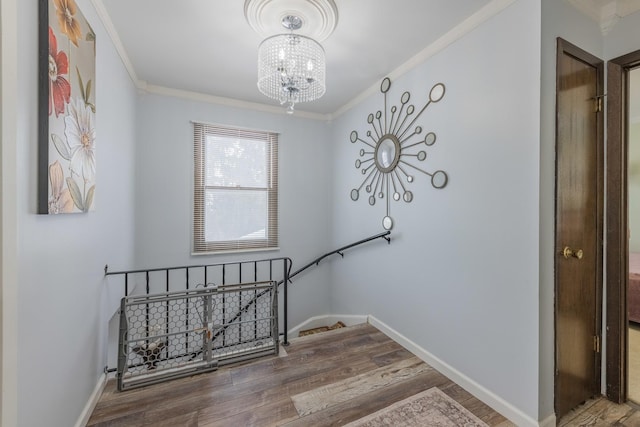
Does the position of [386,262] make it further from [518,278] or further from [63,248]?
[63,248]

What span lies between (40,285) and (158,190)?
197cm

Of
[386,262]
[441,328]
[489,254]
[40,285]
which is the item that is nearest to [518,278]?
[489,254]

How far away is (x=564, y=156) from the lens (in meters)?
1.57

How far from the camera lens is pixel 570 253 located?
5.23ft

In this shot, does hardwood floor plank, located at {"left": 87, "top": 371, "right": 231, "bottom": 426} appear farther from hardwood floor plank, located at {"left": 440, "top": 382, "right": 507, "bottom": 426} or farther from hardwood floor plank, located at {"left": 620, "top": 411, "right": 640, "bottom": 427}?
hardwood floor plank, located at {"left": 620, "top": 411, "right": 640, "bottom": 427}

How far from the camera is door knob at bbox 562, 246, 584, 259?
5.17 ft

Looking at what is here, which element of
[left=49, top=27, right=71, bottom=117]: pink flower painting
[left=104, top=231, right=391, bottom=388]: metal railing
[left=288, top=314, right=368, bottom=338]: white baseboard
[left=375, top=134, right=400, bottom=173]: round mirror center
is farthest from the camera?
[left=288, top=314, right=368, bottom=338]: white baseboard

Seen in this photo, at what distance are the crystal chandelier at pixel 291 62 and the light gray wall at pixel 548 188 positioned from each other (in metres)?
1.27

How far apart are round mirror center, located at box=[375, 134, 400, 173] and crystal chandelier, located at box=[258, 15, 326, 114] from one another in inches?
37.5

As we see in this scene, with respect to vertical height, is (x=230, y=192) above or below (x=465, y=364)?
above

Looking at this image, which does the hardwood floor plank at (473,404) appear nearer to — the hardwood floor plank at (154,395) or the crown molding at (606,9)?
the hardwood floor plank at (154,395)

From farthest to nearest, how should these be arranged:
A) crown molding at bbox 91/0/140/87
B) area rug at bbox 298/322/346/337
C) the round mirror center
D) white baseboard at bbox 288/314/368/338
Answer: area rug at bbox 298/322/346/337 < white baseboard at bbox 288/314/368/338 < the round mirror center < crown molding at bbox 91/0/140/87

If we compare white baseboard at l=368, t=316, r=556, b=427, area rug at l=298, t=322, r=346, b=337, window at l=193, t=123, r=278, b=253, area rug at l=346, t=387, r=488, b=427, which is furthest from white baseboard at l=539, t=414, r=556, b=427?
window at l=193, t=123, r=278, b=253

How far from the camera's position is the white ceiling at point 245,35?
1690mm
